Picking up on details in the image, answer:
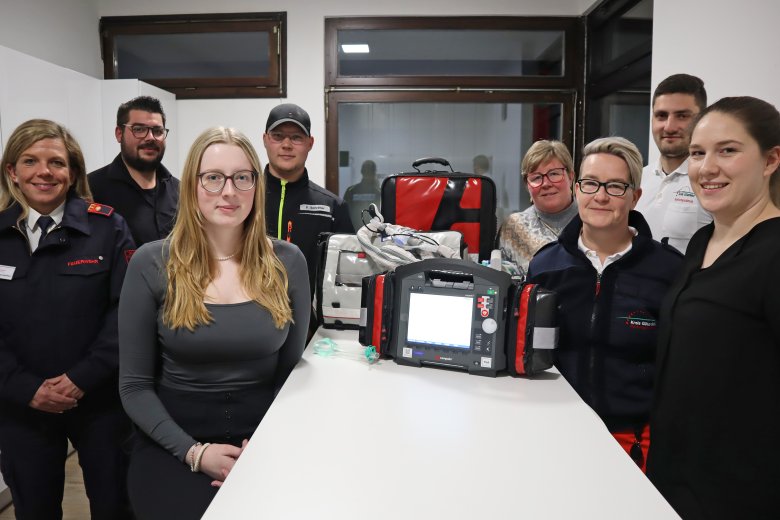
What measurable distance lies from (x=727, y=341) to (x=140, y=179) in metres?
2.21

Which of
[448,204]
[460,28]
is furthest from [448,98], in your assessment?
[448,204]

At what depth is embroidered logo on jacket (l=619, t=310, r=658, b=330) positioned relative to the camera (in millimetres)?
1567

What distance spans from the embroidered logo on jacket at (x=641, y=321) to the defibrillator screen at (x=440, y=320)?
44 centimetres

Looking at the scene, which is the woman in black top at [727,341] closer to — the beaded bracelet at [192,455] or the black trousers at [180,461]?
the black trousers at [180,461]

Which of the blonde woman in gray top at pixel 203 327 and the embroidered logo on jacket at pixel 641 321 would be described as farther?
the embroidered logo on jacket at pixel 641 321

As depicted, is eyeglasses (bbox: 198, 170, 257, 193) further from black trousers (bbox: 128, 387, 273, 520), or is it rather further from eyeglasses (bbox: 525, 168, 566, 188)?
eyeglasses (bbox: 525, 168, 566, 188)

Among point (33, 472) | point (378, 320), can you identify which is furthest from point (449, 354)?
point (33, 472)

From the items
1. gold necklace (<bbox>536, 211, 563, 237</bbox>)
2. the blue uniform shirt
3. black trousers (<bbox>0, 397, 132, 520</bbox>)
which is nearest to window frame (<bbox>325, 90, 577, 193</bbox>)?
gold necklace (<bbox>536, 211, 563, 237</bbox>)

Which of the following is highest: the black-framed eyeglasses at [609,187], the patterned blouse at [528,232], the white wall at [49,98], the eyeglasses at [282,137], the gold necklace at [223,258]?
the white wall at [49,98]

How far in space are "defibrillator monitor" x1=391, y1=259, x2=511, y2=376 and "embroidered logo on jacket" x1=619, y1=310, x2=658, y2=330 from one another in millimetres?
351

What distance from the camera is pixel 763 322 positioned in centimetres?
127

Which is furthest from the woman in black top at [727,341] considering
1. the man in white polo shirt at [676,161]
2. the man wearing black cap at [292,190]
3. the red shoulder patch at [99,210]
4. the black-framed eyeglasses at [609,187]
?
the red shoulder patch at [99,210]

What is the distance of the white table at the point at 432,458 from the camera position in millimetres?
979

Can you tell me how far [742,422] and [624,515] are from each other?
0.55 m
